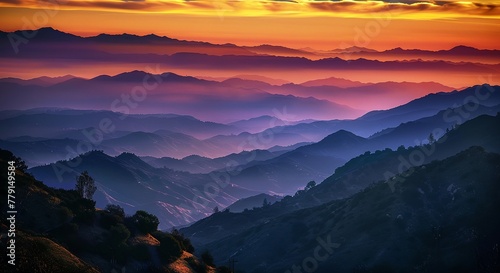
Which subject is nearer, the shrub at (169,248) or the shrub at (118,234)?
the shrub at (118,234)

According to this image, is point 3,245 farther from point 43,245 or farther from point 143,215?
point 143,215

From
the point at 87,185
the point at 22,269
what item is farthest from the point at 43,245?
the point at 87,185

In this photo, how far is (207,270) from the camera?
15662cm

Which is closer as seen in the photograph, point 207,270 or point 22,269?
point 22,269

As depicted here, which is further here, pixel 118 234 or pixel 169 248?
pixel 169 248

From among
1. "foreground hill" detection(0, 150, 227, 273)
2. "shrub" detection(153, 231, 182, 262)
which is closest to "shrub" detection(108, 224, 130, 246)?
"foreground hill" detection(0, 150, 227, 273)

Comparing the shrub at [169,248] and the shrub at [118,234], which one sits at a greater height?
the shrub at [118,234]

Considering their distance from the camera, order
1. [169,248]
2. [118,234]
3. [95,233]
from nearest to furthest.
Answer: [95,233], [118,234], [169,248]

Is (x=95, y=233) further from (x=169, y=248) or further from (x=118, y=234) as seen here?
(x=169, y=248)

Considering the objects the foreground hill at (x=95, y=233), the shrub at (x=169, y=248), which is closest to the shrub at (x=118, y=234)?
the foreground hill at (x=95, y=233)

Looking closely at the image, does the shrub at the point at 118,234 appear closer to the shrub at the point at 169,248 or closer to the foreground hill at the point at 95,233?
the foreground hill at the point at 95,233

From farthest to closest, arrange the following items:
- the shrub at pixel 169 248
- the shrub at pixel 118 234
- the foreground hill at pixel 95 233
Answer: the shrub at pixel 169 248 → the shrub at pixel 118 234 → the foreground hill at pixel 95 233

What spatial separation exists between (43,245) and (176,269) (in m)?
40.3

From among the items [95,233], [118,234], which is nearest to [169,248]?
[118,234]
